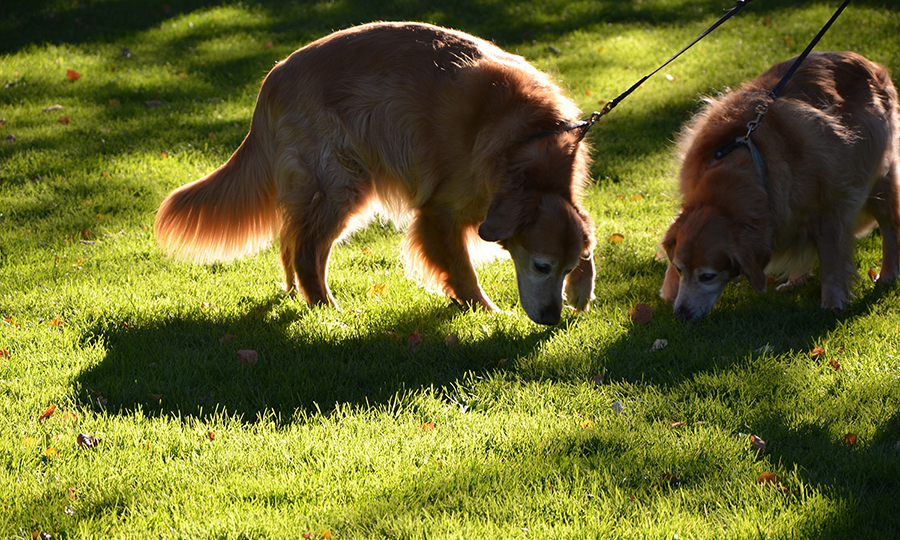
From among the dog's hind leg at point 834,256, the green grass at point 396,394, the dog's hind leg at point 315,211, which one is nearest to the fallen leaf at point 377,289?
the green grass at point 396,394

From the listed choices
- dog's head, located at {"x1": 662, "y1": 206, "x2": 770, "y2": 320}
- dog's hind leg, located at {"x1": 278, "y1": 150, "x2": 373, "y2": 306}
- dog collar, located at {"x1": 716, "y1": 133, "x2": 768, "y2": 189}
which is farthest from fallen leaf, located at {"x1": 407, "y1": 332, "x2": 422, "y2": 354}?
dog collar, located at {"x1": 716, "y1": 133, "x2": 768, "y2": 189}

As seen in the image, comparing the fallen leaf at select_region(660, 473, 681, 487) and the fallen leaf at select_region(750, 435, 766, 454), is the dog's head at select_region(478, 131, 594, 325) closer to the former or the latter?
the fallen leaf at select_region(750, 435, 766, 454)

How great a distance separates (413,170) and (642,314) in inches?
71.9

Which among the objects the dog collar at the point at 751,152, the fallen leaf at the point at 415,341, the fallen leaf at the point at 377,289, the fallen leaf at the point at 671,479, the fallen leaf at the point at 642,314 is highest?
the dog collar at the point at 751,152

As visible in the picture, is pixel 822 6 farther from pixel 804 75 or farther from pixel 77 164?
pixel 77 164

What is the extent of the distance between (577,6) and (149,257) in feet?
33.3

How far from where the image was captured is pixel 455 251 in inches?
201

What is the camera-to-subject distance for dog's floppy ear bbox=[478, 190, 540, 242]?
4371mm

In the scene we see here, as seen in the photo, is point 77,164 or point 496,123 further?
point 77,164

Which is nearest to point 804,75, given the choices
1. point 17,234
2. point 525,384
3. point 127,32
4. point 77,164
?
point 525,384

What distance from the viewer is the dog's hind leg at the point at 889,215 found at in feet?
17.3

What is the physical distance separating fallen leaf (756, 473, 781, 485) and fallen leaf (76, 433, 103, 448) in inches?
115

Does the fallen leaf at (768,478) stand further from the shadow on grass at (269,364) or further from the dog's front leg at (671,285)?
the dog's front leg at (671,285)

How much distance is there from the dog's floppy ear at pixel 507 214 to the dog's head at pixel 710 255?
977 millimetres
